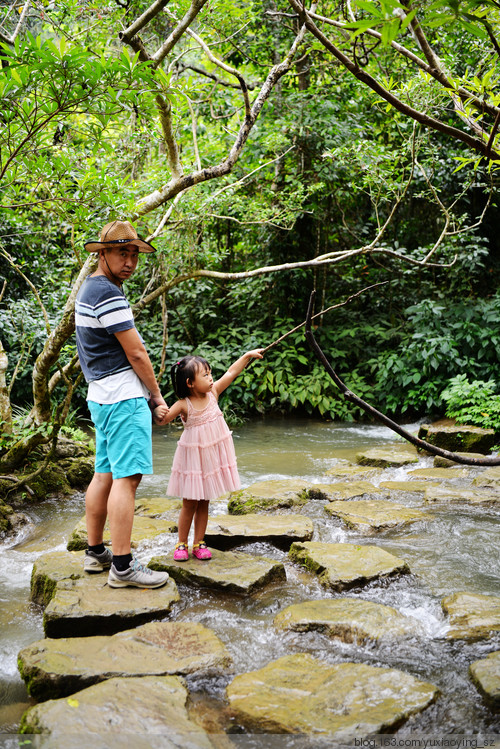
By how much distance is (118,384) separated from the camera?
2.94m

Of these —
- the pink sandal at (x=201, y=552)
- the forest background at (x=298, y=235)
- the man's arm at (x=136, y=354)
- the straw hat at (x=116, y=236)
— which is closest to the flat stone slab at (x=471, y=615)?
the pink sandal at (x=201, y=552)

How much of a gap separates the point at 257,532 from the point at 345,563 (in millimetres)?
763

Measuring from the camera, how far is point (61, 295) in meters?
9.24

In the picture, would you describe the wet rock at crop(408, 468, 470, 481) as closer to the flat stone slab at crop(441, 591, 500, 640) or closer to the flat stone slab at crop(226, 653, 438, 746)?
the flat stone slab at crop(441, 591, 500, 640)

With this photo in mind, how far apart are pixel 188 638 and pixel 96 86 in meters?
2.71

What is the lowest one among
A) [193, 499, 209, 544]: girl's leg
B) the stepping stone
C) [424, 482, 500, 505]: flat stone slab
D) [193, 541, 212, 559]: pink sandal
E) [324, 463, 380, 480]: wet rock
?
[324, 463, 380, 480]: wet rock

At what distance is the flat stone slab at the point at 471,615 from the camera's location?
2.72 m

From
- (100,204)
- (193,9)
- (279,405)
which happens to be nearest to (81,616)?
(100,204)

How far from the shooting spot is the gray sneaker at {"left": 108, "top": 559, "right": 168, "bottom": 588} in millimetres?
2980

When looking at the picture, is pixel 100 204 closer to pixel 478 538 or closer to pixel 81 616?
pixel 81 616

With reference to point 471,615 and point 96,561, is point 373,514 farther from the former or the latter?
point 96,561

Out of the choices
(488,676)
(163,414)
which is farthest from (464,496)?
(163,414)

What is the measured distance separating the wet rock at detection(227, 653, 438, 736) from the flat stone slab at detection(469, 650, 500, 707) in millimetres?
189

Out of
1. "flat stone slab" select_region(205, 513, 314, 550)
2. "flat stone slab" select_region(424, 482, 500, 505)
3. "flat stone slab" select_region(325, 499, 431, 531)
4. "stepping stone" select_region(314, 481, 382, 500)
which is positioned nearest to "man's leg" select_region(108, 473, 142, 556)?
"flat stone slab" select_region(205, 513, 314, 550)
